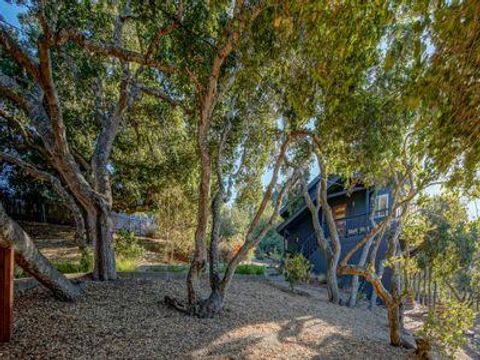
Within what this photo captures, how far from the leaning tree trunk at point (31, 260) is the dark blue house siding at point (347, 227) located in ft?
28.6

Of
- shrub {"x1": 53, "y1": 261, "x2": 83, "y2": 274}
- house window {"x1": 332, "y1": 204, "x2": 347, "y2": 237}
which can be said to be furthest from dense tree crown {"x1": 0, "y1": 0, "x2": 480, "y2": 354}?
house window {"x1": 332, "y1": 204, "x2": 347, "y2": 237}

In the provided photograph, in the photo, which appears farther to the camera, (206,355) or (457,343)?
(457,343)

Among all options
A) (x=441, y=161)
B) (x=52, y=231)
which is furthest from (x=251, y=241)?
(x=52, y=231)

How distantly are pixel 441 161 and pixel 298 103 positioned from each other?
2.00 meters

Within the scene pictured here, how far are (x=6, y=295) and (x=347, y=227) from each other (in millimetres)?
12962

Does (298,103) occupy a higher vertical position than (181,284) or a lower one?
higher

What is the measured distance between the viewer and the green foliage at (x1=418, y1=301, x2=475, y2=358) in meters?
5.07

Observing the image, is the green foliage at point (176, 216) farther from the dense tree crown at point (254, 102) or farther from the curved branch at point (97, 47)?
the curved branch at point (97, 47)

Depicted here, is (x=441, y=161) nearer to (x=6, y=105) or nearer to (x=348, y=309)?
(x=348, y=309)

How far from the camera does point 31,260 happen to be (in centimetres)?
421

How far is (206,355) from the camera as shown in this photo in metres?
3.81

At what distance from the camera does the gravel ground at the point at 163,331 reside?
3617mm

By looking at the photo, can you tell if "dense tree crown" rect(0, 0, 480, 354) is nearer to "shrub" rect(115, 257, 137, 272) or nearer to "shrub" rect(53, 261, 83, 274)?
"shrub" rect(53, 261, 83, 274)

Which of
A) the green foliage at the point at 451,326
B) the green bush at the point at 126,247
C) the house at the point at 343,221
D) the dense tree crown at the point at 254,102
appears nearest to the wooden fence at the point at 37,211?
the dense tree crown at the point at 254,102
